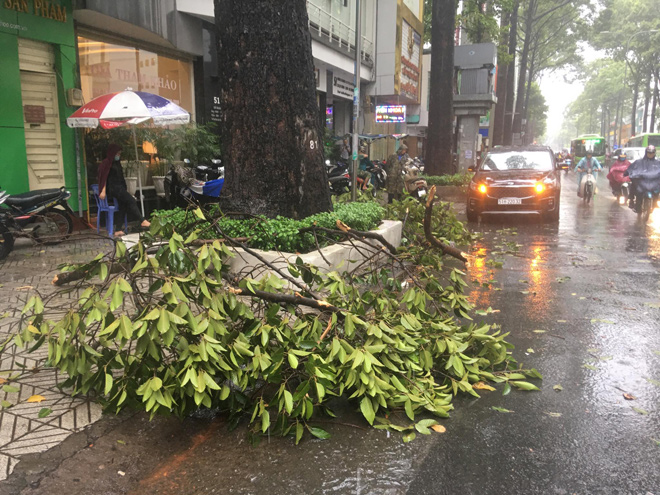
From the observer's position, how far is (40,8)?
33.0ft

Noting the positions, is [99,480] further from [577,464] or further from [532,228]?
[532,228]

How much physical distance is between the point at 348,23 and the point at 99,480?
23183 millimetres

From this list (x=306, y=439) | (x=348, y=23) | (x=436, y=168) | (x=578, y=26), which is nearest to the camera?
(x=306, y=439)

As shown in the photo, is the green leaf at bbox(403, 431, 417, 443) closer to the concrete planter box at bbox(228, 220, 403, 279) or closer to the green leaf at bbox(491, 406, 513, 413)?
the green leaf at bbox(491, 406, 513, 413)

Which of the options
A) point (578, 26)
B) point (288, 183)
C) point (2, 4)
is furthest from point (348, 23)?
point (578, 26)

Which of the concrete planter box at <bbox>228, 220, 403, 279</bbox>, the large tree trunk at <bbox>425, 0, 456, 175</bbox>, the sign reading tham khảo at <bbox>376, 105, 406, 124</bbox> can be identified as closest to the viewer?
the concrete planter box at <bbox>228, 220, 403, 279</bbox>

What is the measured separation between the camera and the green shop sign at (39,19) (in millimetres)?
9531

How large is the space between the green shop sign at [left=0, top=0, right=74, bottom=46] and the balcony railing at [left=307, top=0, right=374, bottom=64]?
8043 millimetres

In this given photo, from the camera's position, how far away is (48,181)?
10.7 m

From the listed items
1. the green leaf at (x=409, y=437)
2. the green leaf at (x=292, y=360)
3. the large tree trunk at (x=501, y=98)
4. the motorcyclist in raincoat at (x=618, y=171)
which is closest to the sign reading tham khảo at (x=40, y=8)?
the green leaf at (x=292, y=360)

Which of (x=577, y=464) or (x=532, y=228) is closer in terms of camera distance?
(x=577, y=464)

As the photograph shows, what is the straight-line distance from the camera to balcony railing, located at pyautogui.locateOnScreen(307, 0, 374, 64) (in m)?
18.5

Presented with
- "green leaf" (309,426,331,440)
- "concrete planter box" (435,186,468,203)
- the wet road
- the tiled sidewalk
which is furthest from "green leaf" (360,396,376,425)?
"concrete planter box" (435,186,468,203)

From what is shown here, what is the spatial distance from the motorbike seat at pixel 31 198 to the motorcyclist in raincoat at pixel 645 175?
13278mm
